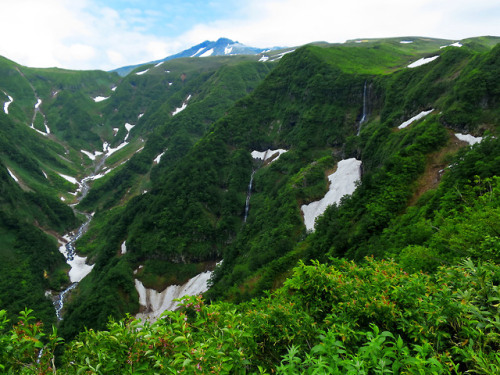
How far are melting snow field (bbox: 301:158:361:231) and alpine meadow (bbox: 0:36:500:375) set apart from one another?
0.39m

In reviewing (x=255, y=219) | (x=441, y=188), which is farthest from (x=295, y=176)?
(x=441, y=188)

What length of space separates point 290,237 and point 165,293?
42.7 metres

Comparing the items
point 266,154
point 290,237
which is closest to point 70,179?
point 266,154

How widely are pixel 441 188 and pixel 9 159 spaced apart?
636 ft

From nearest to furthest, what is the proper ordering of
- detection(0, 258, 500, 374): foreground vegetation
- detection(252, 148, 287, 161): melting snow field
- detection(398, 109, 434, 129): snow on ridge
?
1. detection(0, 258, 500, 374): foreground vegetation
2. detection(398, 109, 434, 129): snow on ridge
3. detection(252, 148, 287, 161): melting snow field

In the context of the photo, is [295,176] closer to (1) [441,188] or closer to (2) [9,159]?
(1) [441,188]

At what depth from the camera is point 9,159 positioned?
147875 mm

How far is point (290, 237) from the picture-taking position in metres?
61.7

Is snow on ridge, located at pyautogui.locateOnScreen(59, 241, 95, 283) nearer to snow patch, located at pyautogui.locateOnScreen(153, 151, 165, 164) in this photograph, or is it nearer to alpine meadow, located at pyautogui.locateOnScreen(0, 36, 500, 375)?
alpine meadow, located at pyautogui.locateOnScreen(0, 36, 500, 375)

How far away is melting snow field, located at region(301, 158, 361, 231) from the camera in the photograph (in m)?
63.7

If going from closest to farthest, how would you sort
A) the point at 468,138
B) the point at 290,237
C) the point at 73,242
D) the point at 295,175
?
the point at 468,138
the point at 290,237
the point at 295,175
the point at 73,242

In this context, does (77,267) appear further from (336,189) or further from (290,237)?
(336,189)

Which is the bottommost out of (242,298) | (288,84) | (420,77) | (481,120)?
(242,298)

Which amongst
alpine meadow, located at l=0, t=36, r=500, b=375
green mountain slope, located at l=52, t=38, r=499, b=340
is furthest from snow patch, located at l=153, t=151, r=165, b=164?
green mountain slope, located at l=52, t=38, r=499, b=340
